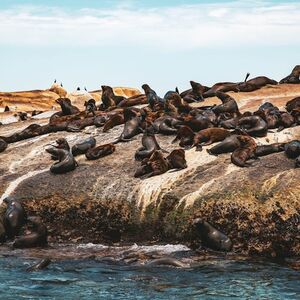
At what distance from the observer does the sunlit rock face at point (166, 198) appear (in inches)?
624

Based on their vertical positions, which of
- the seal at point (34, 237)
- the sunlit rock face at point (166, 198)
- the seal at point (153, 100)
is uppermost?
the seal at point (153, 100)

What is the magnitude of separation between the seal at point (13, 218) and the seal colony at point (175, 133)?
2.78 ft

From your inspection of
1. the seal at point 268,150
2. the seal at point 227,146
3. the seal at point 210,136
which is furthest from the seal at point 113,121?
the seal at point 268,150

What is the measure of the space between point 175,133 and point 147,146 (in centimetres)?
179

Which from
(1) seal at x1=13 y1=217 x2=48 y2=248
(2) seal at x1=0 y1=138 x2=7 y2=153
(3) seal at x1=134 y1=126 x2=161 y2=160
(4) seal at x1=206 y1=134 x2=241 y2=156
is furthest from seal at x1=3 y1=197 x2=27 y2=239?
(4) seal at x1=206 y1=134 x2=241 y2=156

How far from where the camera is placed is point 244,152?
18.0 metres

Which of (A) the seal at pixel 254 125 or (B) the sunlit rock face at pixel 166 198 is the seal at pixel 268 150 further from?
(A) the seal at pixel 254 125

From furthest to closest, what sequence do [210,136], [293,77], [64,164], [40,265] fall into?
[293,77] → [210,136] → [64,164] → [40,265]

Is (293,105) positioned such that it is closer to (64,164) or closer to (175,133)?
(175,133)

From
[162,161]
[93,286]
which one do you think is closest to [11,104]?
[162,161]

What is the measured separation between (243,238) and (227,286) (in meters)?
3.09

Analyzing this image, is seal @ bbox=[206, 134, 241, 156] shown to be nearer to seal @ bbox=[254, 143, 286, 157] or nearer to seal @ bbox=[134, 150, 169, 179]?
seal @ bbox=[254, 143, 286, 157]

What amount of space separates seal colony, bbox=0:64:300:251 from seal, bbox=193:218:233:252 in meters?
0.02

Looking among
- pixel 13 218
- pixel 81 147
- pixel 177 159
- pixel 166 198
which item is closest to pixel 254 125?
pixel 177 159
